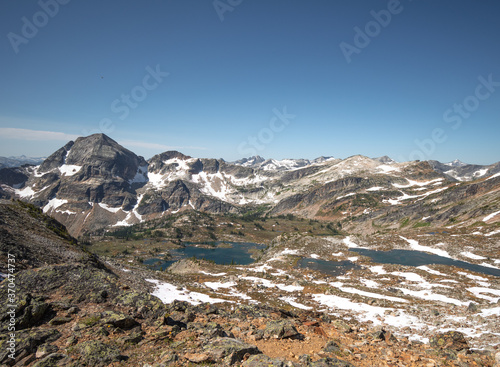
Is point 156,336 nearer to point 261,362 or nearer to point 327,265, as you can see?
point 261,362

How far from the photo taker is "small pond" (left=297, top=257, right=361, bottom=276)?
69125 millimetres

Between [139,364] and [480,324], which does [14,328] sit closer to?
[139,364]

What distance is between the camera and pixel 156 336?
42.9 ft

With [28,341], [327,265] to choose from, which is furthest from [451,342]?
[327,265]

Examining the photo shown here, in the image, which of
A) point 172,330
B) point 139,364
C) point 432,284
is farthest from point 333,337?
point 432,284

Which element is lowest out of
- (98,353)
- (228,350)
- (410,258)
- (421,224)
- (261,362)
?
(98,353)

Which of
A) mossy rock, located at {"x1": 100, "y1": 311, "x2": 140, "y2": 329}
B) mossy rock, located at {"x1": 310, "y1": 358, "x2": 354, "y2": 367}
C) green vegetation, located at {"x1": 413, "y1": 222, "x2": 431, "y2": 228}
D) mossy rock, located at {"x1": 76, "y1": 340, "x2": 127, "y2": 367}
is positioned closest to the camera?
mossy rock, located at {"x1": 76, "y1": 340, "x2": 127, "y2": 367}

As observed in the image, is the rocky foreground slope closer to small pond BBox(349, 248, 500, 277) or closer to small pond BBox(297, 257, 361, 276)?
small pond BBox(297, 257, 361, 276)

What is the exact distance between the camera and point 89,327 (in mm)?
12914

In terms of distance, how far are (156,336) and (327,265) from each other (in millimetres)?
73377

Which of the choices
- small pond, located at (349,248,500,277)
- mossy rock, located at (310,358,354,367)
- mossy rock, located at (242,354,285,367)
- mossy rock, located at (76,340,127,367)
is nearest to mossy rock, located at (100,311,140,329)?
mossy rock, located at (76,340,127,367)

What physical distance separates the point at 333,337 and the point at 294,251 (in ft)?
270

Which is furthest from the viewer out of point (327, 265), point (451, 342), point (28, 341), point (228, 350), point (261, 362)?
point (327, 265)

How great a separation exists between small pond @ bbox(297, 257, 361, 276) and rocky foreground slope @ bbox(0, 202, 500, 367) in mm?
50791
